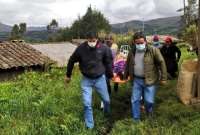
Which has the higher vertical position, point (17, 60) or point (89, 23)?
point (89, 23)

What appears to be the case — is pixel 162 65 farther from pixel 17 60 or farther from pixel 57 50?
pixel 57 50

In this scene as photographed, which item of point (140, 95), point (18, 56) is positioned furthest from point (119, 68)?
point (18, 56)

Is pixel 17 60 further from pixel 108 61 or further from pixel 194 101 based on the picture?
pixel 194 101

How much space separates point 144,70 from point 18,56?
60.0ft

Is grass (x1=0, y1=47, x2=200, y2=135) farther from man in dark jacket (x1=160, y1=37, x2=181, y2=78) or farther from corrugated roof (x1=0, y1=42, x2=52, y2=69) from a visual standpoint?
corrugated roof (x1=0, y1=42, x2=52, y2=69)

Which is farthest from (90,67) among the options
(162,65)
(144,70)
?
(162,65)

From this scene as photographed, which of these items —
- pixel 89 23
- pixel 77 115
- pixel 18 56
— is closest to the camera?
pixel 77 115

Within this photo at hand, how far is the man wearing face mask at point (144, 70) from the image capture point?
9.84 m

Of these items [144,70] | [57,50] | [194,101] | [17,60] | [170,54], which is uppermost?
[144,70]

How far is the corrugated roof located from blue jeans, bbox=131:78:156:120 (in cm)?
1563

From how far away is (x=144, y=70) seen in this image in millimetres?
9891

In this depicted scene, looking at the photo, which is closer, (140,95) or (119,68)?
(140,95)

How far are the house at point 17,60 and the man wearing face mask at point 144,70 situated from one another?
1560 centimetres

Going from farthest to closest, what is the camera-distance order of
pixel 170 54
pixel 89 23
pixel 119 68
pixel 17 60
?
pixel 89 23 < pixel 17 60 < pixel 170 54 < pixel 119 68
